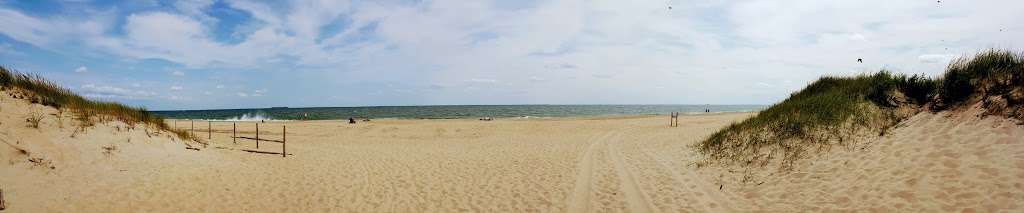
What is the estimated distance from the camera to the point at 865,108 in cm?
1245

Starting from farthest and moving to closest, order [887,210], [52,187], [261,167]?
1. [261,167]
2. [52,187]
3. [887,210]

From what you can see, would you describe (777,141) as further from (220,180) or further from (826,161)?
(220,180)

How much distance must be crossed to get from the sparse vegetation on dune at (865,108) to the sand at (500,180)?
2.13 ft

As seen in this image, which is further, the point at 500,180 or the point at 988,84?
the point at 500,180

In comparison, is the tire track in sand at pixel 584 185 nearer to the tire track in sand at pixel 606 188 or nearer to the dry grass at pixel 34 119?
the tire track in sand at pixel 606 188

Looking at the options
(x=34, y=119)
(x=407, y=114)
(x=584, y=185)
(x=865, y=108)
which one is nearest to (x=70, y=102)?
(x=34, y=119)

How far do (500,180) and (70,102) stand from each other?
39.5ft

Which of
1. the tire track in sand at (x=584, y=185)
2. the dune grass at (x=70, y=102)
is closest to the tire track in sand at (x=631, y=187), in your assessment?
the tire track in sand at (x=584, y=185)

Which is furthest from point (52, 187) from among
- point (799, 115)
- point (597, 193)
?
point (799, 115)

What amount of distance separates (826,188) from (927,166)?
1.51 metres

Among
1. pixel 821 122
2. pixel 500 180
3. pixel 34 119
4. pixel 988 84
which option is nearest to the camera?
pixel 988 84

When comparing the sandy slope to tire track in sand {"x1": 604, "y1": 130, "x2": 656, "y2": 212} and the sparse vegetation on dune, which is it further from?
tire track in sand {"x1": 604, "y1": 130, "x2": 656, "y2": 212}

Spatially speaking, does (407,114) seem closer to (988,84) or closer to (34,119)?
(34,119)

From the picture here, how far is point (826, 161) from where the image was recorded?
984 centimetres
